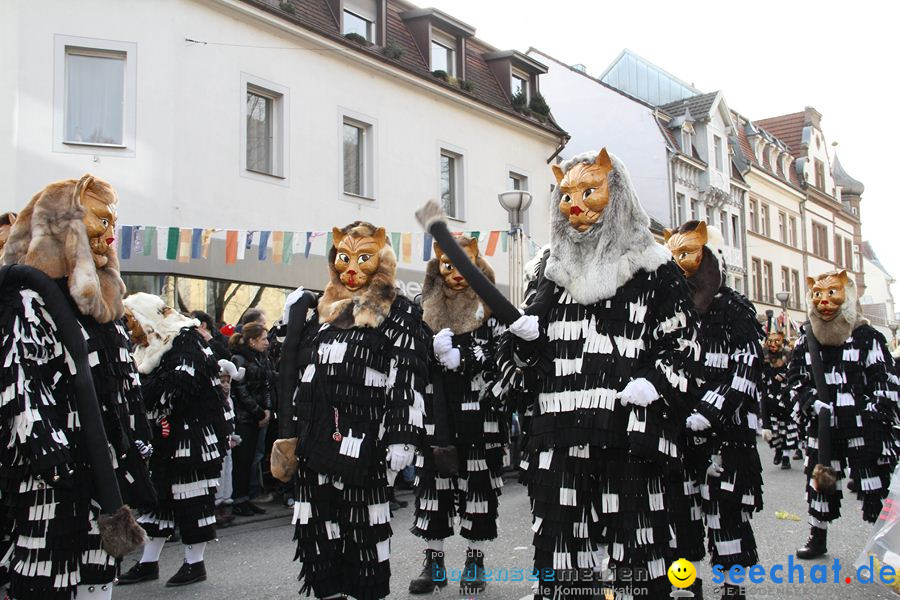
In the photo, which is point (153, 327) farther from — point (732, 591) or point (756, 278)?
point (756, 278)

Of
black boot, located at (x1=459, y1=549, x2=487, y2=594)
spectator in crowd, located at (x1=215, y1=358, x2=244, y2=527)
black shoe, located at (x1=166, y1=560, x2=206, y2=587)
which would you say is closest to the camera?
black boot, located at (x1=459, y1=549, x2=487, y2=594)

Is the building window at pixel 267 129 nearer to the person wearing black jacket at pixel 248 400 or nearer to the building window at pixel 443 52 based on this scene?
the building window at pixel 443 52

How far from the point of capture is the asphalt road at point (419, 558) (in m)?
5.46

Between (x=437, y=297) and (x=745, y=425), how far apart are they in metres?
2.24

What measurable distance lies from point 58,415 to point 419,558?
3.53 metres

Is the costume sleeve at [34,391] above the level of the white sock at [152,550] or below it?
above

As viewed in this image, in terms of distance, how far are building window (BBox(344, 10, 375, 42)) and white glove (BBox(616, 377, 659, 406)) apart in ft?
49.2

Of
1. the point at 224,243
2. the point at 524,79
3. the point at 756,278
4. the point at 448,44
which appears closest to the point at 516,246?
the point at 224,243

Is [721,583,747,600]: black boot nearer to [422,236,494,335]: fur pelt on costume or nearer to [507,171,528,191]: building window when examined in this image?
[422,236,494,335]: fur pelt on costume

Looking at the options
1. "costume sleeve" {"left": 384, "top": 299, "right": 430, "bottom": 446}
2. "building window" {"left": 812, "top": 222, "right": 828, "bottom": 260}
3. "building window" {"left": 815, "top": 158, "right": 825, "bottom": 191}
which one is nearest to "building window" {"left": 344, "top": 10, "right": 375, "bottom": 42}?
"costume sleeve" {"left": 384, "top": 299, "right": 430, "bottom": 446}

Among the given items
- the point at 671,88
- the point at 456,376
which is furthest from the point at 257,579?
the point at 671,88

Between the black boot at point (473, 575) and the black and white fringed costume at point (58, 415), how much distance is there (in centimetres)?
232

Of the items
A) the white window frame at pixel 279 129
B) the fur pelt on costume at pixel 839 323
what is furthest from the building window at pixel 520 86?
the fur pelt on costume at pixel 839 323

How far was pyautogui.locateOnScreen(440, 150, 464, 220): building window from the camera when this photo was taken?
1942 cm
